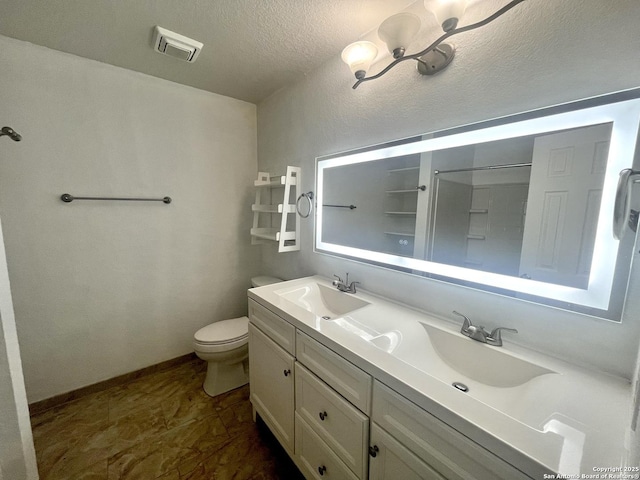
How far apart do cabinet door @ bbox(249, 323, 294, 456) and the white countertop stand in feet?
0.88

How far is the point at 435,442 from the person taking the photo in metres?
0.64

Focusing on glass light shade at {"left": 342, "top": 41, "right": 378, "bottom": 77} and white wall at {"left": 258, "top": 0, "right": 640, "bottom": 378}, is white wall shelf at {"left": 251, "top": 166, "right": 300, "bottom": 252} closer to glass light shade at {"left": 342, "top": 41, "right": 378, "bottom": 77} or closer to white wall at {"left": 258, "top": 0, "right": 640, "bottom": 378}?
white wall at {"left": 258, "top": 0, "right": 640, "bottom": 378}

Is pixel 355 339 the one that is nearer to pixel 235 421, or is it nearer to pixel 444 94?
pixel 444 94

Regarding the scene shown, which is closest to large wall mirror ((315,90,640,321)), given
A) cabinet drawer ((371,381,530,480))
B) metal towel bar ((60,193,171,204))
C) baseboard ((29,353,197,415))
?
cabinet drawer ((371,381,530,480))

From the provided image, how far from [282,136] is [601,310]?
6.54ft

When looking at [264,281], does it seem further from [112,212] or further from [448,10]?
[448,10]

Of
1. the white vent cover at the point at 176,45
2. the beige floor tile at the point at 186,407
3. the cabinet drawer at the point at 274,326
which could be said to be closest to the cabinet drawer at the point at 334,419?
the cabinet drawer at the point at 274,326

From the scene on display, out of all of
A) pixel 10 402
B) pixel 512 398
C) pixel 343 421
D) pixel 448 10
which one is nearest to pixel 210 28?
pixel 448 10

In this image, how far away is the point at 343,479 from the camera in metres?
0.90

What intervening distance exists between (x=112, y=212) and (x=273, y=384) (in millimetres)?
1611

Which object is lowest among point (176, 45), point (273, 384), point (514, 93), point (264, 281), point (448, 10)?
point (273, 384)

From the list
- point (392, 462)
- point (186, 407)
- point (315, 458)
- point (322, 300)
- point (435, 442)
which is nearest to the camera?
point (435, 442)

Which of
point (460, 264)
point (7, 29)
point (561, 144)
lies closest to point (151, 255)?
point (7, 29)

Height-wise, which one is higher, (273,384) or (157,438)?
(273,384)
